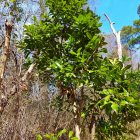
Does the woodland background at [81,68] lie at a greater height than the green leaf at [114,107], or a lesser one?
greater

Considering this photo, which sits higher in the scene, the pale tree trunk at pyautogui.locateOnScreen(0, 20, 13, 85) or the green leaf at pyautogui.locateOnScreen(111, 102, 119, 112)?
the pale tree trunk at pyautogui.locateOnScreen(0, 20, 13, 85)

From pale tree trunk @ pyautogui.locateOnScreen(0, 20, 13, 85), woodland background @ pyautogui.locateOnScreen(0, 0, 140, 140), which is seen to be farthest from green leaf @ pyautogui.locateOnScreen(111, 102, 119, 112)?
pale tree trunk @ pyautogui.locateOnScreen(0, 20, 13, 85)

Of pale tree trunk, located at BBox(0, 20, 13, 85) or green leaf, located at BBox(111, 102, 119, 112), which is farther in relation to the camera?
green leaf, located at BBox(111, 102, 119, 112)

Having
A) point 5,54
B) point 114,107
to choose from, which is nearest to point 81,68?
point 114,107

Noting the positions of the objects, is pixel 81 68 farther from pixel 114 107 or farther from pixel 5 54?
pixel 5 54

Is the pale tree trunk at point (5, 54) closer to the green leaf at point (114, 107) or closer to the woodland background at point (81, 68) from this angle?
the woodland background at point (81, 68)

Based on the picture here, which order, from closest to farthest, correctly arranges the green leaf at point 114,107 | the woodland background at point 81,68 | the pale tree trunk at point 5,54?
1. the pale tree trunk at point 5,54
2. the green leaf at point 114,107
3. the woodland background at point 81,68

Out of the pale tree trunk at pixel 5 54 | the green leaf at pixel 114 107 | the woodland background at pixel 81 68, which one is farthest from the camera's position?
the woodland background at pixel 81 68

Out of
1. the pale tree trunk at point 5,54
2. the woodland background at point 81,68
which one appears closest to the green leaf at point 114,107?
the woodland background at point 81,68

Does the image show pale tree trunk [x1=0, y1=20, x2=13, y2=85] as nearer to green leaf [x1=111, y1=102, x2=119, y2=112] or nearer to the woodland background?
the woodland background

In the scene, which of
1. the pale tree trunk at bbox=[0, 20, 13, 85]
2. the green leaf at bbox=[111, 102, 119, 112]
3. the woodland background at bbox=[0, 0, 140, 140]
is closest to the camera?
the pale tree trunk at bbox=[0, 20, 13, 85]

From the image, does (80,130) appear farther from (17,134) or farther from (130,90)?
(17,134)

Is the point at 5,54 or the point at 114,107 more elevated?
the point at 5,54

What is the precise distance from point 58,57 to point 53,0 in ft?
2.30
